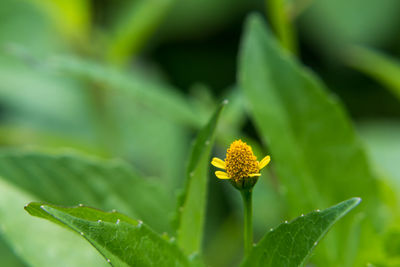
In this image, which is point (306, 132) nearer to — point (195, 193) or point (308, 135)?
point (308, 135)

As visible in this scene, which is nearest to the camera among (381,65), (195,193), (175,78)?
(195,193)

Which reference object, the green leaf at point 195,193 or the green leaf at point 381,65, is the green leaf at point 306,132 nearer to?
the green leaf at point 195,193

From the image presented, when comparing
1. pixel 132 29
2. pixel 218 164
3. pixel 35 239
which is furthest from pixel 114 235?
pixel 132 29

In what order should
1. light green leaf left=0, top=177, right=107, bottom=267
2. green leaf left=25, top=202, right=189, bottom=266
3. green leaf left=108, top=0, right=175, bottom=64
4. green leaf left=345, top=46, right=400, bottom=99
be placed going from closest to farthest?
1. green leaf left=25, top=202, right=189, bottom=266
2. light green leaf left=0, top=177, right=107, bottom=267
3. green leaf left=345, top=46, right=400, bottom=99
4. green leaf left=108, top=0, right=175, bottom=64

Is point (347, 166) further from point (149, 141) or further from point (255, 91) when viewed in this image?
point (149, 141)

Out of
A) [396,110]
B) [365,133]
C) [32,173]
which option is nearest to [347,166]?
[32,173]

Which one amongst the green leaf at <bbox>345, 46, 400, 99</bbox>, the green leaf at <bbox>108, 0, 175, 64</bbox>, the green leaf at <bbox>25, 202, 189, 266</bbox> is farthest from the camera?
the green leaf at <bbox>108, 0, 175, 64</bbox>

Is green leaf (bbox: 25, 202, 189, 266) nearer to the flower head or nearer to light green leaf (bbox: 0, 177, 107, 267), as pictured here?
the flower head

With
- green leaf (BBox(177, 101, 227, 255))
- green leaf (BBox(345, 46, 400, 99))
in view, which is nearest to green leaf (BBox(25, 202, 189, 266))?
green leaf (BBox(177, 101, 227, 255))
